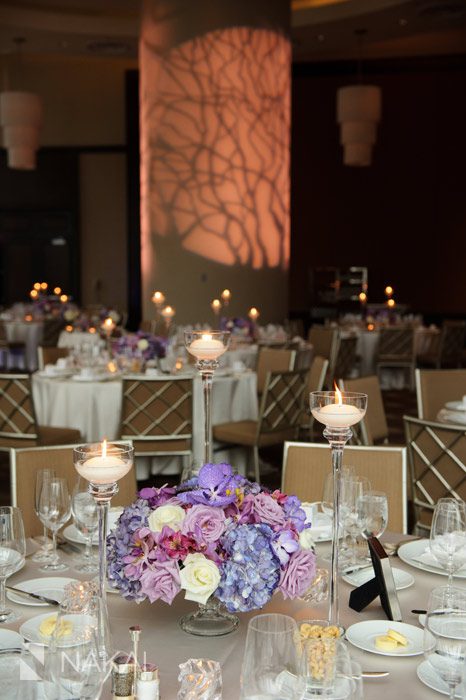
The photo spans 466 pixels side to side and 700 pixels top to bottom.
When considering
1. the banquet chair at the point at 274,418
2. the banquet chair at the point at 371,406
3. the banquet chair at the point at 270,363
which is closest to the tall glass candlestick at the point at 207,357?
the banquet chair at the point at 371,406

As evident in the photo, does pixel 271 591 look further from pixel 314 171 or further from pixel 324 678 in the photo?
pixel 314 171

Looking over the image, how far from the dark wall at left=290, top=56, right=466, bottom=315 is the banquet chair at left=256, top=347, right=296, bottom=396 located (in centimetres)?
919

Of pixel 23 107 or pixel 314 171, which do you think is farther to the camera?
pixel 314 171

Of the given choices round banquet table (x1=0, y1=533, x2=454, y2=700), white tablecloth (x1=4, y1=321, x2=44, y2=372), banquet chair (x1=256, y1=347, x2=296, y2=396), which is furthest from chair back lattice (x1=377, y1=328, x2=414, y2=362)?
round banquet table (x1=0, y1=533, x2=454, y2=700)

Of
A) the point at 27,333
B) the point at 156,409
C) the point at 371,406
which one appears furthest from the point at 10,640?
the point at 27,333

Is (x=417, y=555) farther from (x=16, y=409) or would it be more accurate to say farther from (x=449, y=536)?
(x=16, y=409)

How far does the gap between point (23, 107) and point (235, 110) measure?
3.33m

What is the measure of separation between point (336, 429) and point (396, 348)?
930 cm

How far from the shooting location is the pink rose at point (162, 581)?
164 centimetres

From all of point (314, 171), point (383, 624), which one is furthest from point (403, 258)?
point (383, 624)

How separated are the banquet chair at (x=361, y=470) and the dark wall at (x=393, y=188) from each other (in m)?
13.1

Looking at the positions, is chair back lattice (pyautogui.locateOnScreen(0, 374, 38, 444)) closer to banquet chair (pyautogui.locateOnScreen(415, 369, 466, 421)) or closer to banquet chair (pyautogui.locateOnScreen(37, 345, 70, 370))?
banquet chair (pyautogui.locateOnScreen(37, 345, 70, 370))

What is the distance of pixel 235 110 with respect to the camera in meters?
10.3

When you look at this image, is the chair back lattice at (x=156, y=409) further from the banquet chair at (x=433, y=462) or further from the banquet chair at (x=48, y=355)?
the banquet chair at (x=433, y=462)
